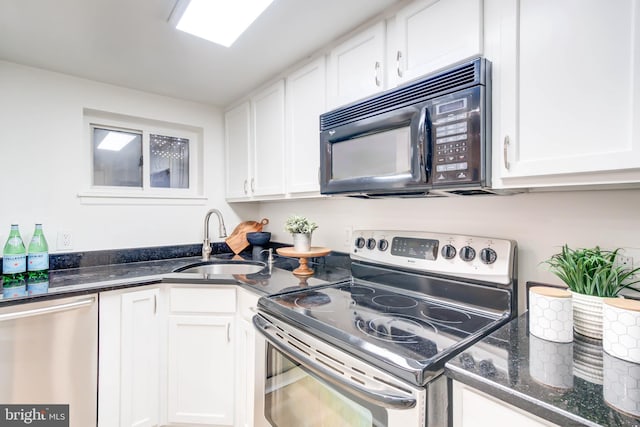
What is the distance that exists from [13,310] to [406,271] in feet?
5.85

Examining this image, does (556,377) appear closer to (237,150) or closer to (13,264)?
(237,150)

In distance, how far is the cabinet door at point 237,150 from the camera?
229 cm

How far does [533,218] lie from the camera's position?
117cm

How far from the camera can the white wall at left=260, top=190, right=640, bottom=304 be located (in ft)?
3.26

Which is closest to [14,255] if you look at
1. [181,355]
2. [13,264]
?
[13,264]

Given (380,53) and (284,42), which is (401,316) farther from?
(284,42)

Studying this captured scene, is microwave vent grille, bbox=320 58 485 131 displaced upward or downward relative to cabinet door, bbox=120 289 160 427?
upward

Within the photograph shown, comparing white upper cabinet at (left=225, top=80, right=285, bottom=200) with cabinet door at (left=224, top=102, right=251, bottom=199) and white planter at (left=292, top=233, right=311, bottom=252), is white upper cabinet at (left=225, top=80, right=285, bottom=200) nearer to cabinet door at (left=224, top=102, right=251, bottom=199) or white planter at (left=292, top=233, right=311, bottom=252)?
cabinet door at (left=224, top=102, right=251, bottom=199)

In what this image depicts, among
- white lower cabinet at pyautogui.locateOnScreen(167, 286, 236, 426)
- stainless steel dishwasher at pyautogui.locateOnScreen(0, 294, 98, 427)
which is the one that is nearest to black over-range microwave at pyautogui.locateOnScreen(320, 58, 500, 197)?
white lower cabinet at pyautogui.locateOnScreen(167, 286, 236, 426)

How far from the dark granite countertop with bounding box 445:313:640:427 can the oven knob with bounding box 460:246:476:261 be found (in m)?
0.36

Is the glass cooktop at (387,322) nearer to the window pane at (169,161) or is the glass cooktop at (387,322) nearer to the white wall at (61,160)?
the white wall at (61,160)

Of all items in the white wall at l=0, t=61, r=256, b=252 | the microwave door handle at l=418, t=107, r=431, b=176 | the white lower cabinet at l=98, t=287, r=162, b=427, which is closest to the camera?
the microwave door handle at l=418, t=107, r=431, b=176

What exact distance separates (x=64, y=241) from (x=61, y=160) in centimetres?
53

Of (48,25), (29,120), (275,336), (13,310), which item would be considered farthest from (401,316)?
(29,120)
